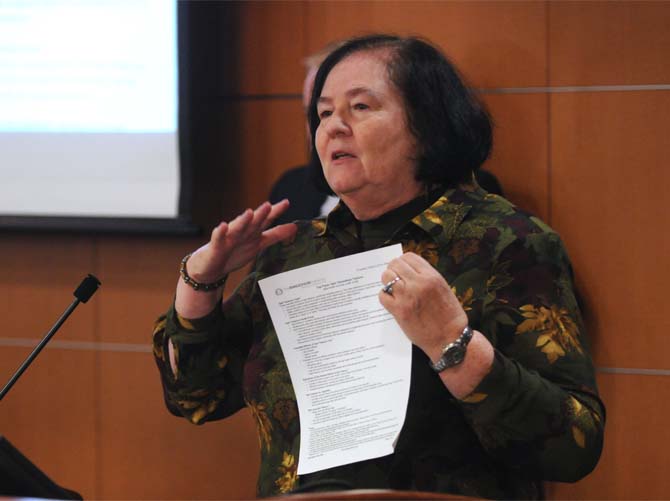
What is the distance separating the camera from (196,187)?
3367 millimetres

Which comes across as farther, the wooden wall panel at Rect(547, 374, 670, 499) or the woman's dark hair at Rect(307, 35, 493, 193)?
the wooden wall panel at Rect(547, 374, 670, 499)

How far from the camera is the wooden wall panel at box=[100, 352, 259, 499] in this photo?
11.5ft

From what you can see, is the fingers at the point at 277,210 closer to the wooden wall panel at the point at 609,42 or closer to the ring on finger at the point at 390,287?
the ring on finger at the point at 390,287

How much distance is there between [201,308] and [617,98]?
1892 mm

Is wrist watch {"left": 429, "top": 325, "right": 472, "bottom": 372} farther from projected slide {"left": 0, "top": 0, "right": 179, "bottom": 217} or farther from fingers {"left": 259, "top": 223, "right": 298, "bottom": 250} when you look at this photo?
projected slide {"left": 0, "top": 0, "right": 179, "bottom": 217}

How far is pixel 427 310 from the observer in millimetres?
1335

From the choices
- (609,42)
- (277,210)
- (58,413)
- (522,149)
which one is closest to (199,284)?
(277,210)

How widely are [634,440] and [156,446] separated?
5.69ft

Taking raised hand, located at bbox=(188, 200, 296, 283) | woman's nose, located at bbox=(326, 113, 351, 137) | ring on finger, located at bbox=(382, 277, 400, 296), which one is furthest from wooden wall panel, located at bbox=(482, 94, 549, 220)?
ring on finger, located at bbox=(382, 277, 400, 296)

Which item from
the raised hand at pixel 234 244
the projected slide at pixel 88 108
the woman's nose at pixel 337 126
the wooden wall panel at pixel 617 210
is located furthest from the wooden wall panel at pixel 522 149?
the raised hand at pixel 234 244

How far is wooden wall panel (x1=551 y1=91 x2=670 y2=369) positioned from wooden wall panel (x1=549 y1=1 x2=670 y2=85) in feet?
0.20

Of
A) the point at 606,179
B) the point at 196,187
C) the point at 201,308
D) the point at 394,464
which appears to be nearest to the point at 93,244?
the point at 196,187

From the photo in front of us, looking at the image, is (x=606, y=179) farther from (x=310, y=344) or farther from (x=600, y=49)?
(x=310, y=344)

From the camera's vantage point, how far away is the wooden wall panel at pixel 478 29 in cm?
310
